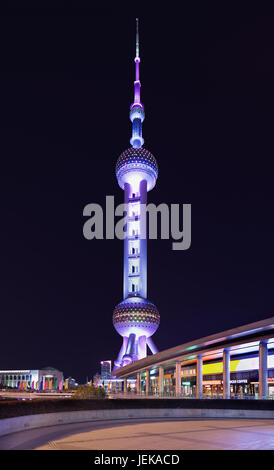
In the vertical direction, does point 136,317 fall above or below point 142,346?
→ above

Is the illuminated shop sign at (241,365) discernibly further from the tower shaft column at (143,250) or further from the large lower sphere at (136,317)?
the tower shaft column at (143,250)

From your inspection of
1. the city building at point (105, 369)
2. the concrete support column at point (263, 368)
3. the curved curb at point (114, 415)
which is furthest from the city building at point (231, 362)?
the city building at point (105, 369)

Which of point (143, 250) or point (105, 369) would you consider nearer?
point (143, 250)

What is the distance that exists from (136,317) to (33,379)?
5957 cm

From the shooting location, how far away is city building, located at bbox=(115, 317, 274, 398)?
133 feet

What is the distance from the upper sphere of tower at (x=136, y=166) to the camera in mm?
133125

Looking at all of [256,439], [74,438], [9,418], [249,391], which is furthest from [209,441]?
[249,391]

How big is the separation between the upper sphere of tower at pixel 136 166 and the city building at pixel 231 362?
238 feet

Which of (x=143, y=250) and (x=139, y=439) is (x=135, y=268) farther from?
(x=139, y=439)

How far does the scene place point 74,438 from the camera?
673 inches

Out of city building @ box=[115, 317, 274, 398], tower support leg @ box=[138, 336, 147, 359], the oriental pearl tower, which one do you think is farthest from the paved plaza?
tower support leg @ box=[138, 336, 147, 359]

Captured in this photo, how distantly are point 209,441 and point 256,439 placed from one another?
2065mm

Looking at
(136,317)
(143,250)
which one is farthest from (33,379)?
(143,250)

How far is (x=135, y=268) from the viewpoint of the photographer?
128 m
